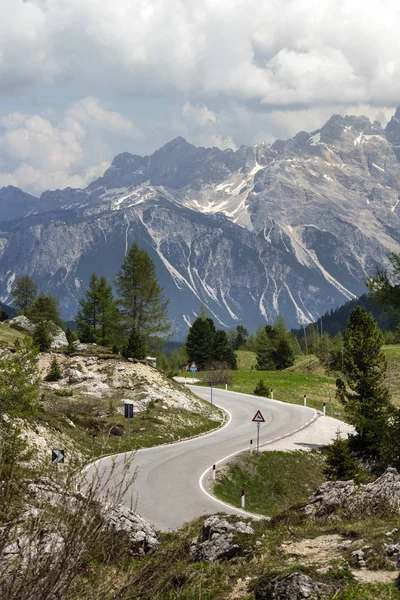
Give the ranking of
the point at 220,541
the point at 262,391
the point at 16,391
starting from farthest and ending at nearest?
1. the point at 262,391
2. the point at 16,391
3. the point at 220,541

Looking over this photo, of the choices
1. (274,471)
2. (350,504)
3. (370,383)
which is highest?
(370,383)

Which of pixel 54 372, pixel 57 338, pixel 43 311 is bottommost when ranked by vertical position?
pixel 54 372

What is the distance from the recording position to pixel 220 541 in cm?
1542

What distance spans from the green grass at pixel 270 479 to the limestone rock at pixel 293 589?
18.2 meters

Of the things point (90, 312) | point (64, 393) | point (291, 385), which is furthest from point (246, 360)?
point (64, 393)

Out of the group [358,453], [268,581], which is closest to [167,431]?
[358,453]

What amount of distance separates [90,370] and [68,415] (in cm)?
1463

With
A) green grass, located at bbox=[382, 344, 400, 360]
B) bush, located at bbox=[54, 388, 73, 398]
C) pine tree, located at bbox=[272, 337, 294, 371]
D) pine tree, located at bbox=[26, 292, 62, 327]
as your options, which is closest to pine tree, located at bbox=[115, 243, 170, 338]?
bush, located at bbox=[54, 388, 73, 398]

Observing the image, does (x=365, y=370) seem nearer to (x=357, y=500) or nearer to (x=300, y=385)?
(x=357, y=500)

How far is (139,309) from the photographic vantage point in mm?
68062

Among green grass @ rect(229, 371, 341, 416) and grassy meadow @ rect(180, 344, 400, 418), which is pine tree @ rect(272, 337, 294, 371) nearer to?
Result: grassy meadow @ rect(180, 344, 400, 418)

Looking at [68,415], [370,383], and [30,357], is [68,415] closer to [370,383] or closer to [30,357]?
[30,357]

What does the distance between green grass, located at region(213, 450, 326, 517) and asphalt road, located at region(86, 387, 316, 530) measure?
1.30 meters

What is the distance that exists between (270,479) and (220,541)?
20846 mm
